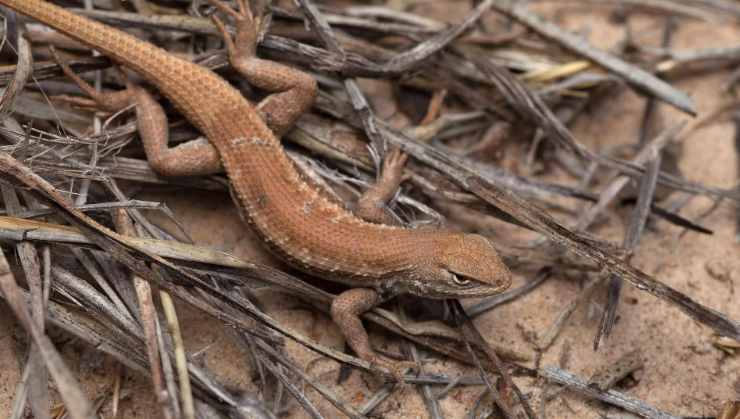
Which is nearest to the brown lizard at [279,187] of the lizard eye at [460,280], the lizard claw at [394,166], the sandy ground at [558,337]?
the lizard eye at [460,280]

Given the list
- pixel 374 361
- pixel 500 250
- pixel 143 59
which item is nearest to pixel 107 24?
pixel 143 59

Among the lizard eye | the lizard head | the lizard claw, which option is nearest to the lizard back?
the lizard head

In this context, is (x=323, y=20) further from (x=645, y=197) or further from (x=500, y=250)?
(x=645, y=197)

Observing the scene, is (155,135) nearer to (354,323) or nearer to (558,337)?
(354,323)

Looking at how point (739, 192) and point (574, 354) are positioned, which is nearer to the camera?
point (574, 354)

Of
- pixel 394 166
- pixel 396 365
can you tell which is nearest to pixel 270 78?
pixel 394 166

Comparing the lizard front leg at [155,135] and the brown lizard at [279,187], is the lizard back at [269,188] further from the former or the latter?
the lizard front leg at [155,135]

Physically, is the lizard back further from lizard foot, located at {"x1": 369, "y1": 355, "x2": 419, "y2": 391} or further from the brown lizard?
lizard foot, located at {"x1": 369, "y1": 355, "x2": 419, "y2": 391}
